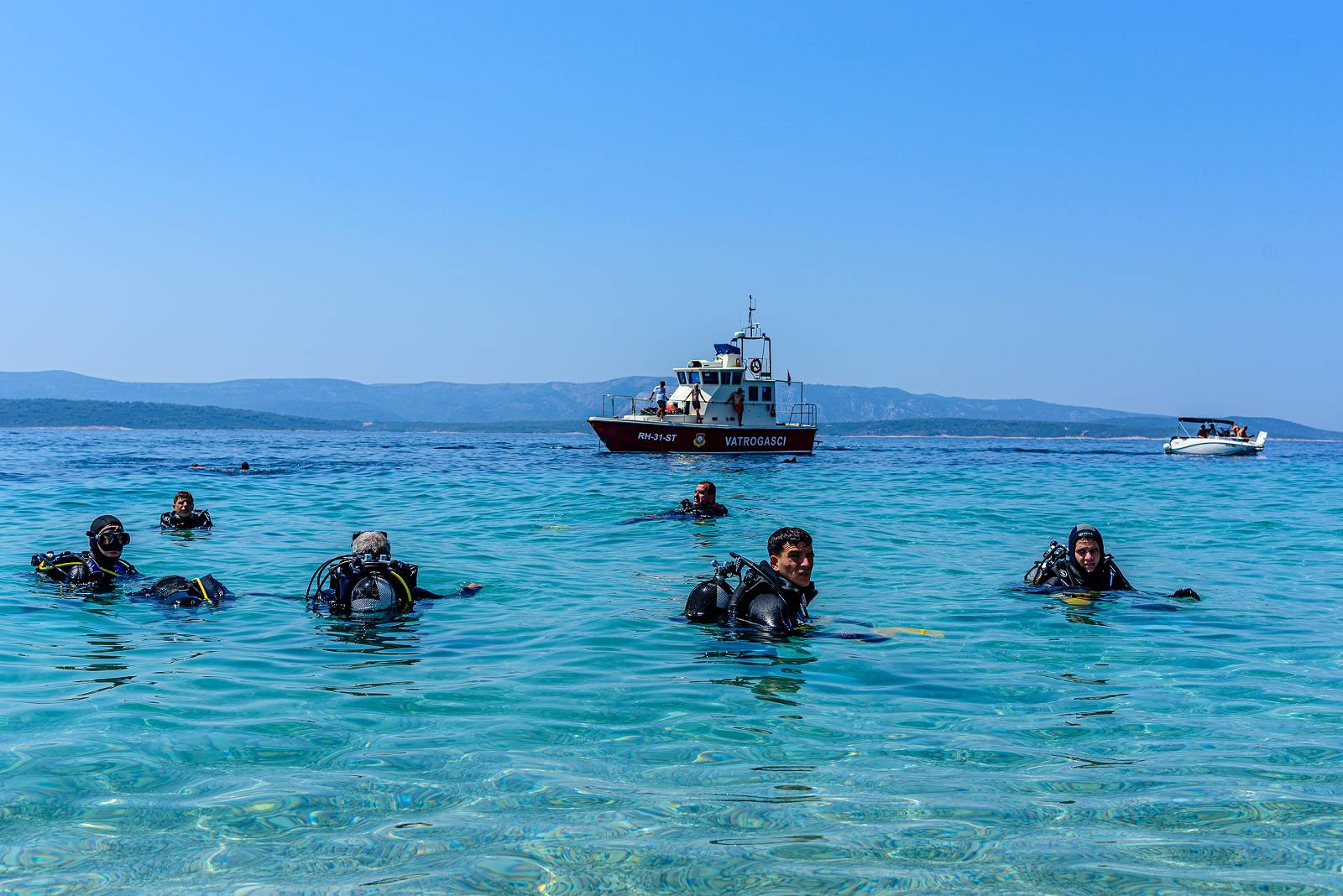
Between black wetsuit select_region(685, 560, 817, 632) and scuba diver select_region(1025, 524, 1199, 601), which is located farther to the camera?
scuba diver select_region(1025, 524, 1199, 601)

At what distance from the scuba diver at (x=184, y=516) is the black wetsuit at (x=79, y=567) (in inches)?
196

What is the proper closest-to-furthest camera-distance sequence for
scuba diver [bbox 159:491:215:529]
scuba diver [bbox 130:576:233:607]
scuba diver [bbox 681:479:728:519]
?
1. scuba diver [bbox 130:576:233:607]
2. scuba diver [bbox 159:491:215:529]
3. scuba diver [bbox 681:479:728:519]

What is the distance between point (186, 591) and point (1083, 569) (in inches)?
343

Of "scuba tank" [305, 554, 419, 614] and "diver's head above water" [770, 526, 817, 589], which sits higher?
"diver's head above water" [770, 526, 817, 589]

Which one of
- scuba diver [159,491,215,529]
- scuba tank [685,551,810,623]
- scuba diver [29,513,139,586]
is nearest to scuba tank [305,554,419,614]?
scuba tank [685,551,810,623]

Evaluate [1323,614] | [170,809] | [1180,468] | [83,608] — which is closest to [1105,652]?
[1323,614]

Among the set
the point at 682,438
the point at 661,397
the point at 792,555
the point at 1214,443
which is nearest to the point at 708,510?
the point at 792,555

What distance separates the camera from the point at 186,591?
357 inches

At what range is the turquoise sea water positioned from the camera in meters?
3.65

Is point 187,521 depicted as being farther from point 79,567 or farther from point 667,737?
point 667,737

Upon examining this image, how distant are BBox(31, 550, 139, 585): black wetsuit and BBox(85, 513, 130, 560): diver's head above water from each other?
55 millimetres

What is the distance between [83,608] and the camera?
9.12 metres

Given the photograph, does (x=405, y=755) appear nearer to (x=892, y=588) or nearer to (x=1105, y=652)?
(x=1105, y=652)

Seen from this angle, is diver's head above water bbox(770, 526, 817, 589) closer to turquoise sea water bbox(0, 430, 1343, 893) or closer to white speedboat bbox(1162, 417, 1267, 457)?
turquoise sea water bbox(0, 430, 1343, 893)
